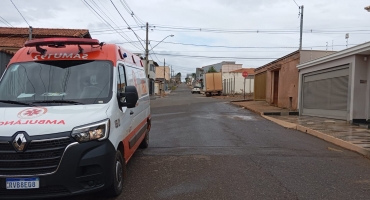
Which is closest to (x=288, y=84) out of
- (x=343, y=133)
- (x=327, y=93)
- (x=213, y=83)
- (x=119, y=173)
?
(x=327, y=93)

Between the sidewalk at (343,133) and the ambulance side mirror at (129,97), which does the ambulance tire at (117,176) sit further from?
the sidewalk at (343,133)

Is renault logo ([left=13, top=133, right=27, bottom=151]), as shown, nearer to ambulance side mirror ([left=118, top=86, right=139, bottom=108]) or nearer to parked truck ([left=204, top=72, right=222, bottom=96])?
ambulance side mirror ([left=118, top=86, right=139, bottom=108])

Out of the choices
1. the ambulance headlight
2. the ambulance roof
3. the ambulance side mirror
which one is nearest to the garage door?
the ambulance side mirror

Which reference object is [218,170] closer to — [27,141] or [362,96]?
[27,141]

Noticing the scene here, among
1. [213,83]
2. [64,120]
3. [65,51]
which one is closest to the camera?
[64,120]

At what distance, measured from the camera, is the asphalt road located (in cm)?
495

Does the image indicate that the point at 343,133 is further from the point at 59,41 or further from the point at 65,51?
the point at 59,41

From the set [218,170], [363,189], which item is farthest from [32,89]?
[363,189]

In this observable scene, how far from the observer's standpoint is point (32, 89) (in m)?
4.90

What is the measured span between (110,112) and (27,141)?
1106 millimetres

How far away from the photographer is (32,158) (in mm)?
3867

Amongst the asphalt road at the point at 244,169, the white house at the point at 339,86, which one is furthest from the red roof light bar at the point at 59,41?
the white house at the point at 339,86

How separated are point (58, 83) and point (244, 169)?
3.79 metres

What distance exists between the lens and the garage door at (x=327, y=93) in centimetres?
1373
